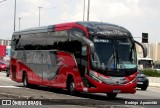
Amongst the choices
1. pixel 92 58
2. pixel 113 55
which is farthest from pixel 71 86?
pixel 113 55

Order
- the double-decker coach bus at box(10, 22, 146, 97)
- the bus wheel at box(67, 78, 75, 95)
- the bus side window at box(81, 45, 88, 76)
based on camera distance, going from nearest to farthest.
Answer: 1. the double-decker coach bus at box(10, 22, 146, 97)
2. the bus side window at box(81, 45, 88, 76)
3. the bus wheel at box(67, 78, 75, 95)

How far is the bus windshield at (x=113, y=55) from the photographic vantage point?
20.5m

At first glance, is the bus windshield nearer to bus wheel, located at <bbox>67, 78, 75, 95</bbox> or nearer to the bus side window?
the bus side window

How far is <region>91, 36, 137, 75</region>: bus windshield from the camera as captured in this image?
20.5 meters

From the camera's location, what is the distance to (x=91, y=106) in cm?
1631

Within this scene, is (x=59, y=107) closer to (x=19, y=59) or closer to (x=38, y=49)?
(x=38, y=49)

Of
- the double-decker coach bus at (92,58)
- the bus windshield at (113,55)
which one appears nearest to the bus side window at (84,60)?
the double-decker coach bus at (92,58)

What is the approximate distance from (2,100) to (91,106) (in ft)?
12.2

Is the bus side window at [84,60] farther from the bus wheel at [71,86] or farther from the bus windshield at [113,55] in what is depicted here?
the bus wheel at [71,86]

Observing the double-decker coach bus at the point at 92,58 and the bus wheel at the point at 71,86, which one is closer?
the double-decker coach bus at the point at 92,58

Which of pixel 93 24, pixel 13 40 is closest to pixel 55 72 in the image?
pixel 93 24

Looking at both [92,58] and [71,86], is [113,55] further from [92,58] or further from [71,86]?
[71,86]

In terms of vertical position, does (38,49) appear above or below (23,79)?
above

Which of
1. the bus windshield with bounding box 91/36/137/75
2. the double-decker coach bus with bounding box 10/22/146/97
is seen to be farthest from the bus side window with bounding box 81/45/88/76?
the bus windshield with bounding box 91/36/137/75
